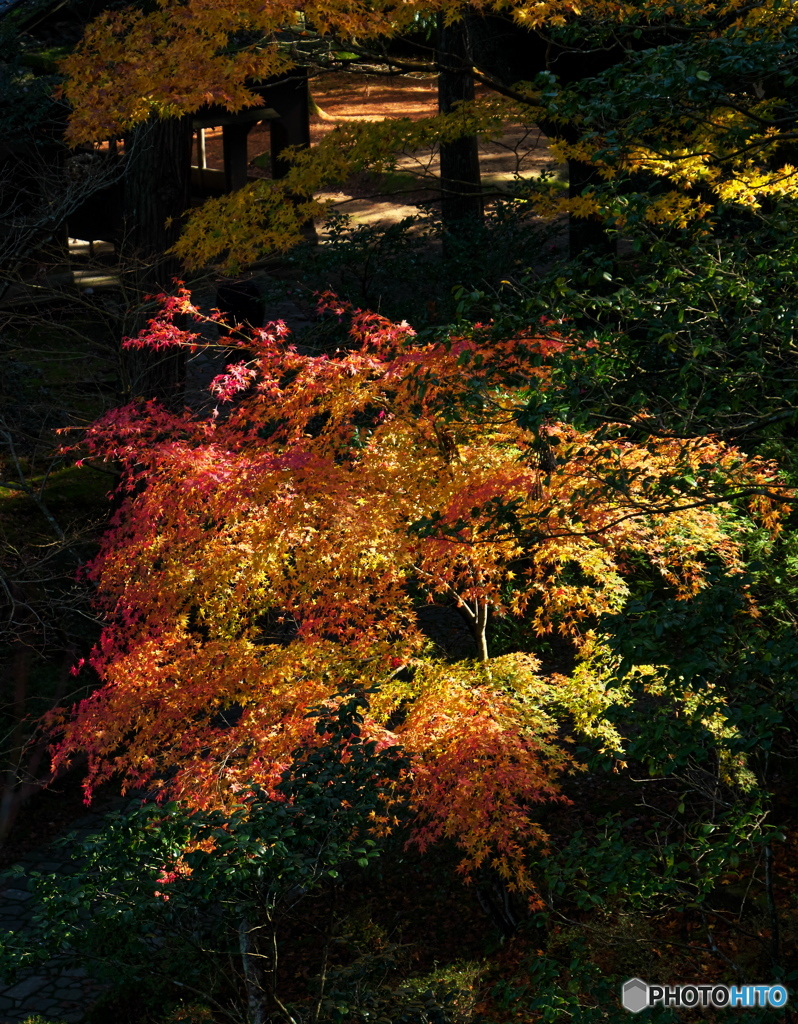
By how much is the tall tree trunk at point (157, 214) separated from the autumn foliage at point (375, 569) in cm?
411

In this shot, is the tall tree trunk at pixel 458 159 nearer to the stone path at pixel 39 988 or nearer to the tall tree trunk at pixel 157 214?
the tall tree trunk at pixel 157 214

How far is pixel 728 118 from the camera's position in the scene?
7988mm

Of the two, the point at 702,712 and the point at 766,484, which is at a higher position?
the point at 766,484

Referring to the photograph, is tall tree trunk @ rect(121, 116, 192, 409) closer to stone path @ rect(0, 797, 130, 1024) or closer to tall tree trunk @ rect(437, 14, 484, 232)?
tall tree trunk @ rect(437, 14, 484, 232)

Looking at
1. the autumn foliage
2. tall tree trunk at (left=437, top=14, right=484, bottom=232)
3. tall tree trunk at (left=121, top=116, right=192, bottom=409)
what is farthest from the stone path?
tall tree trunk at (left=437, top=14, right=484, bottom=232)

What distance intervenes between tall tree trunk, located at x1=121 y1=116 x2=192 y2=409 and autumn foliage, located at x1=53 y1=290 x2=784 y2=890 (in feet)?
13.5

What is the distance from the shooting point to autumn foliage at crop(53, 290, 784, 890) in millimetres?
6180

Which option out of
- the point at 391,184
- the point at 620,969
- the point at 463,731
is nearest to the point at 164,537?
the point at 463,731

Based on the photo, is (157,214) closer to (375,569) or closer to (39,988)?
(375,569)

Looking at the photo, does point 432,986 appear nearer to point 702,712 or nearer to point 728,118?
point 702,712

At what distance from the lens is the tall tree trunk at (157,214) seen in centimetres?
1112

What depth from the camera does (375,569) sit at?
688cm

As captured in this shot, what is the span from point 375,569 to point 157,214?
6472 millimetres

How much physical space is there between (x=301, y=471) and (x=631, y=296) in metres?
2.58
